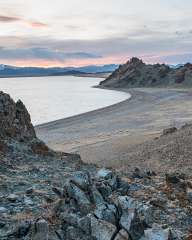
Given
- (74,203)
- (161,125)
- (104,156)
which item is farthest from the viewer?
(161,125)

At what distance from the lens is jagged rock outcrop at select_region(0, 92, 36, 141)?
21.0 meters

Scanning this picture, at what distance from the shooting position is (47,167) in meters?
18.8

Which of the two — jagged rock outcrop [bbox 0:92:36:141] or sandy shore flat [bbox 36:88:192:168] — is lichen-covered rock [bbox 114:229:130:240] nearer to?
jagged rock outcrop [bbox 0:92:36:141]

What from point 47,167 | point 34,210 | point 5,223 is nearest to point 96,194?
point 34,210

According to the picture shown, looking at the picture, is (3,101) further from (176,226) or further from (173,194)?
(176,226)

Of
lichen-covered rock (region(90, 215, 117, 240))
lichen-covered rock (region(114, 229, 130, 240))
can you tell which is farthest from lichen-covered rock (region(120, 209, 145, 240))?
lichen-covered rock (region(90, 215, 117, 240))

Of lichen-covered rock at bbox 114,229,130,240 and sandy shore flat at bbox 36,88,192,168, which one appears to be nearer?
lichen-covered rock at bbox 114,229,130,240

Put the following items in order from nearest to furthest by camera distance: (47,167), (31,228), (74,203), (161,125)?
(31,228) < (74,203) < (47,167) < (161,125)

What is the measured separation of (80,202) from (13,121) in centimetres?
983

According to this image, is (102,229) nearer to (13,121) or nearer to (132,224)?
(132,224)

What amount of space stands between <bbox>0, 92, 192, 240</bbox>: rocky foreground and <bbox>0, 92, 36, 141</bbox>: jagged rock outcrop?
6.4 inches

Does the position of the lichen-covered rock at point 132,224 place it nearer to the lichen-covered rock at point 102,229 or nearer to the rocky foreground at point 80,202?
the rocky foreground at point 80,202

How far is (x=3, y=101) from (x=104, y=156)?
17.7 metres

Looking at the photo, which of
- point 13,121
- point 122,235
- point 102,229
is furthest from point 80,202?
point 13,121
